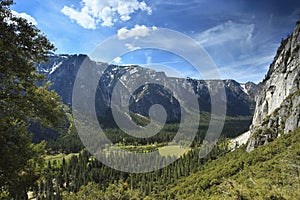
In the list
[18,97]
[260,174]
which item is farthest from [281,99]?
[18,97]

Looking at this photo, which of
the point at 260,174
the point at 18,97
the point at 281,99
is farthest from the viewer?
the point at 281,99

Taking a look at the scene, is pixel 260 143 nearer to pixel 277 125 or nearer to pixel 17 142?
pixel 277 125

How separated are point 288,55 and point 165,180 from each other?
8101cm

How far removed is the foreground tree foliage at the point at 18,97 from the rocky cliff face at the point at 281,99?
75607 mm

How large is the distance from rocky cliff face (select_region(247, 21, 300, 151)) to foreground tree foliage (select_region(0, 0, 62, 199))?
2977 inches

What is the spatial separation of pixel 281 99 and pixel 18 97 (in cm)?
10723

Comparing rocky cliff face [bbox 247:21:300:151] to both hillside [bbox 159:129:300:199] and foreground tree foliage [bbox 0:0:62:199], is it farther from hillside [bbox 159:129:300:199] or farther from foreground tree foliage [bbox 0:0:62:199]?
foreground tree foliage [bbox 0:0:62:199]

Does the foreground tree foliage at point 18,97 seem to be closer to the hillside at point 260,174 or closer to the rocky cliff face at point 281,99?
the hillside at point 260,174

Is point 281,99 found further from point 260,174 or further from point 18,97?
point 18,97

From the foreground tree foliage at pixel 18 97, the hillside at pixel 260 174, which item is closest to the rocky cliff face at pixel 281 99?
the hillside at pixel 260 174

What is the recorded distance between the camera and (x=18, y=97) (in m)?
10.8

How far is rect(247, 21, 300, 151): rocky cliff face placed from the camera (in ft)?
254

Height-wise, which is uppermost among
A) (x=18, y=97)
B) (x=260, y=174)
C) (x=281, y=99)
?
(x=281, y=99)

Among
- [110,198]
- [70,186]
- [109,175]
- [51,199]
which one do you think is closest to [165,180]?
[109,175]
